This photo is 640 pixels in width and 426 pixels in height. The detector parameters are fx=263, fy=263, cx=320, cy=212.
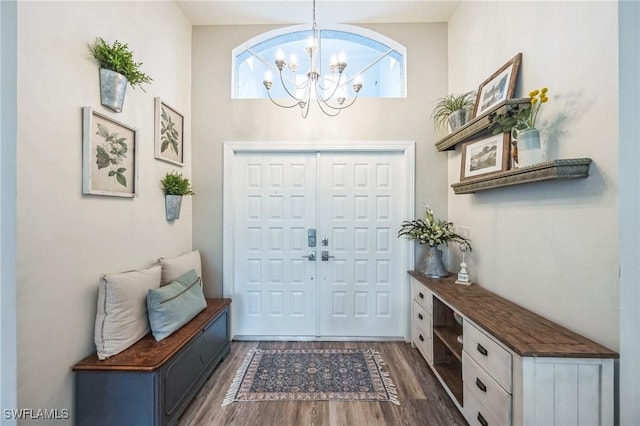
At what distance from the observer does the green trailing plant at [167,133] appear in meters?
2.37

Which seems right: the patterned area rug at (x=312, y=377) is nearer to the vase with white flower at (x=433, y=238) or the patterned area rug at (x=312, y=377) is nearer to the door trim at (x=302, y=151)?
the door trim at (x=302, y=151)

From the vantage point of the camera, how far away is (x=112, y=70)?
5.56 ft

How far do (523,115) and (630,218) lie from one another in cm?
83

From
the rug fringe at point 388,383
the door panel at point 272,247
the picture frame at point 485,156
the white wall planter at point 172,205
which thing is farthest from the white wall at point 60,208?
the picture frame at point 485,156

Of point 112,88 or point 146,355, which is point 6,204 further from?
point 146,355

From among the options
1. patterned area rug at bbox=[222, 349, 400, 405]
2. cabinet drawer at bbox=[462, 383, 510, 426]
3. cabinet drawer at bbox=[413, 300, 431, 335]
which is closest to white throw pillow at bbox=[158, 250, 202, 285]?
patterned area rug at bbox=[222, 349, 400, 405]

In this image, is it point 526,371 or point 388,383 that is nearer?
point 526,371

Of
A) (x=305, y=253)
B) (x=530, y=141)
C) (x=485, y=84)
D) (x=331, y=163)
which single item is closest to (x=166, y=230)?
(x=305, y=253)

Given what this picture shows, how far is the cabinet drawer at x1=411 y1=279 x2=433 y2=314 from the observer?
7.59ft

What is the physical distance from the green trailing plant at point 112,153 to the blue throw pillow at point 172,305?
32.6 inches

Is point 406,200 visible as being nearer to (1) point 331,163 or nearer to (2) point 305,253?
(1) point 331,163

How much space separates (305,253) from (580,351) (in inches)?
86.6

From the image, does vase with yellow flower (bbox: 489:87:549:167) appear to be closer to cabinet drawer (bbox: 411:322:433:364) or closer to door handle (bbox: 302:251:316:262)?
cabinet drawer (bbox: 411:322:433:364)

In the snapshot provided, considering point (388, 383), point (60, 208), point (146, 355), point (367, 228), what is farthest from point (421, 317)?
point (60, 208)
